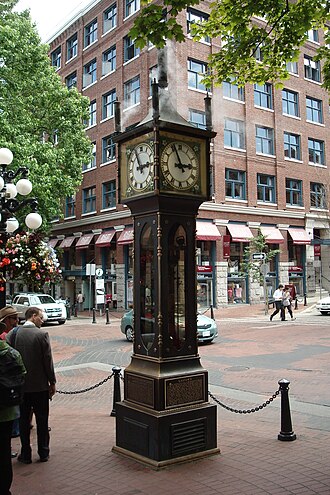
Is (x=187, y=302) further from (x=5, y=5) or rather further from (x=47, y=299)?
(x=5, y=5)

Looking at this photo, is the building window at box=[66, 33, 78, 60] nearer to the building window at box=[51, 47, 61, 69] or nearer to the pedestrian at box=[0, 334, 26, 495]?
the building window at box=[51, 47, 61, 69]

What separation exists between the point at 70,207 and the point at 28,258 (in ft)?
107

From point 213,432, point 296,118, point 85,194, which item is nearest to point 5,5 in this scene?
point 85,194

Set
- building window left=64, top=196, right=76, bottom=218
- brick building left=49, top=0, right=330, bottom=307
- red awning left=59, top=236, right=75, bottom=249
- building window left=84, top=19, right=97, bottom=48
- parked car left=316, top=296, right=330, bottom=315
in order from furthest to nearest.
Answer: building window left=64, top=196, right=76, bottom=218
red awning left=59, top=236, right=75, bottom=249
building window left=84, top=19, right=97, bottom=48
brick building left=49, top=0, right=330, bottom=307
parked car left=316, top=296, right=330, bottom=315

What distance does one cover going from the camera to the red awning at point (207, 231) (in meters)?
30.7

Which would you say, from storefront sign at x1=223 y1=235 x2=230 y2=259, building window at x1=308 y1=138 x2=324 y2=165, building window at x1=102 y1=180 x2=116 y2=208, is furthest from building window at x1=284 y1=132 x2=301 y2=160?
building window at x1=102 y1=180 x2=116 y2=208

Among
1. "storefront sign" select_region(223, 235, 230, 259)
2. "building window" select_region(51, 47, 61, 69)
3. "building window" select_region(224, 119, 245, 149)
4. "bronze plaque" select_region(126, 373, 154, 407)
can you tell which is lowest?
"bronze plaque" select_region(126, 373, 154, 407)

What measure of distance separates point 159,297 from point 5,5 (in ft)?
85.2

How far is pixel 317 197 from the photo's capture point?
38.6m

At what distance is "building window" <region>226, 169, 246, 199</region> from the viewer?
1318 inches

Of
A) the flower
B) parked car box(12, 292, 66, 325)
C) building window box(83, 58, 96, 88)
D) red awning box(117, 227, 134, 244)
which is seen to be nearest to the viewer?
the flower

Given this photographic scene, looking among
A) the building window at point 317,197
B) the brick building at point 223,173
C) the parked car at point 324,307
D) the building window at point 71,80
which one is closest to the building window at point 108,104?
the brick building at point 223,173

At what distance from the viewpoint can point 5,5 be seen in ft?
87.9

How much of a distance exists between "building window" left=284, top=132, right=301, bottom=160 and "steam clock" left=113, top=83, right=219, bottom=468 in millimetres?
31740
